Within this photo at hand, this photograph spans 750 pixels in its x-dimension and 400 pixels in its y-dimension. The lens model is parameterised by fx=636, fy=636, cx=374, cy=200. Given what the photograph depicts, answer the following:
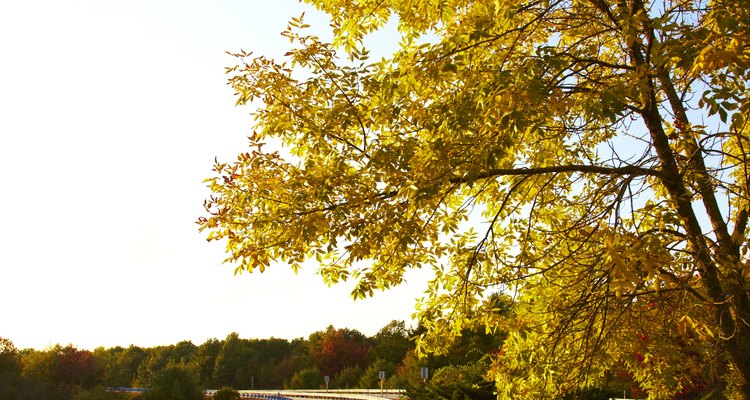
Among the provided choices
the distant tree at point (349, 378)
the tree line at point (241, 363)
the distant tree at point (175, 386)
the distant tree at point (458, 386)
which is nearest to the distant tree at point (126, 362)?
the tree line at point (241, 363)

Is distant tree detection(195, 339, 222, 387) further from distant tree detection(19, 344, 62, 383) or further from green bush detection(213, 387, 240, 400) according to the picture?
green bush detection(213, 387, 240, 400)

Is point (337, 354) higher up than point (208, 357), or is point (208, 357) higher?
point (208, 357)

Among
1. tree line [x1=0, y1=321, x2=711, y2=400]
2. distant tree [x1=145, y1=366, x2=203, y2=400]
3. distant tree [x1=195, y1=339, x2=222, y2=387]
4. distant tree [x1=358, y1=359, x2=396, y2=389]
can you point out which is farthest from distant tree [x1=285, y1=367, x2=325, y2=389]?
distant tree [x1=145, y1=366, x2=203, y2=400]

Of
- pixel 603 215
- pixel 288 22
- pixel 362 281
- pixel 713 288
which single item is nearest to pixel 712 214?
pixel 713 288

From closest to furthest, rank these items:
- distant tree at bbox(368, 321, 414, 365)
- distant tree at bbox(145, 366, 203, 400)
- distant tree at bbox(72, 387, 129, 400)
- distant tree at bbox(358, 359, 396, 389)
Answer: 1. distant tree at bbox(145, 366, 203, 400)
2. distant tree at bbox(72, 387, 129, 400)
3. distant tree at bbox(358, 359, 396, 389)
4. distant tree at bbox(368, 321, 414, 365)

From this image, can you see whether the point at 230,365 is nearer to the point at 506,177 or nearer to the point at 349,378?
the point at 349,378

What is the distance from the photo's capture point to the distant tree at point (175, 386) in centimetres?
3491

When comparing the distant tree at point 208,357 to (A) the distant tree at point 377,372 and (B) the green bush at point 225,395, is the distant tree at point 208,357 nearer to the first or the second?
(A) the distant tree at point 377,372

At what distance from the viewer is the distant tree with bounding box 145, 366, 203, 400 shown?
115ft

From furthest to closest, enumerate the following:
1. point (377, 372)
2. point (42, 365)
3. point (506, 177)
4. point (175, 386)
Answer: point (377, 372) < point (42, 365) < point (175, 386) < point (506, 177)

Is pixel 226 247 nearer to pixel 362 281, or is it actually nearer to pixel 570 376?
pixel 362 281

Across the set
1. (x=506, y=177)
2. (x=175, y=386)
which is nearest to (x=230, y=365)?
(x=175, y=386)

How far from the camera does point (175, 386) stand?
3506 centimetres

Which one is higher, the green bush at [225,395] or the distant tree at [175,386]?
the distant tree at [175,386]
